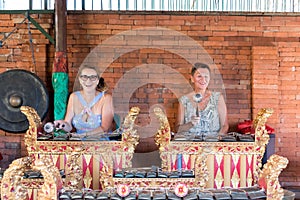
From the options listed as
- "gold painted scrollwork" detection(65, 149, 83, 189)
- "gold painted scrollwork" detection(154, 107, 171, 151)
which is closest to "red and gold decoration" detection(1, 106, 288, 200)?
"gold painted scrollwork" detection(154, 107, 171, 151)

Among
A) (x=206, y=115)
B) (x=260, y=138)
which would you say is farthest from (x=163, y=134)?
(x=206, y=115)

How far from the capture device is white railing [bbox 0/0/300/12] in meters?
5.68

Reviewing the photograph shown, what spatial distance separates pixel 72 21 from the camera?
5691mm

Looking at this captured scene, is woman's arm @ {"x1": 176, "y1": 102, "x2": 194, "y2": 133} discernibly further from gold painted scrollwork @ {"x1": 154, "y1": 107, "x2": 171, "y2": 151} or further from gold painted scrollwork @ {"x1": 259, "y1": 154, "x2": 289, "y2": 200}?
gold painted scrollwork @ {"x1": 259, "y1": 154, "x2": 289, "y2": 200}

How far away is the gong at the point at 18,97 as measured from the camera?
5434 mm

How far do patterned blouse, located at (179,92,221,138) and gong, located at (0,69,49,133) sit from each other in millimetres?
1627

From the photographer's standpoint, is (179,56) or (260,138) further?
(179,56)

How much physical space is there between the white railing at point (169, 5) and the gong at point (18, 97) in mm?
847

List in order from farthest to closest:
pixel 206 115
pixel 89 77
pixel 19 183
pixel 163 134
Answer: pixel 206 115 < pixel 89 77 < pixel 163 134 < pixel 19 183

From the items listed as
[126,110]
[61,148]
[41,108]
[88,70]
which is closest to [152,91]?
[126,110]

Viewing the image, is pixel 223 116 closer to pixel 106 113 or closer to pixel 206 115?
pixel 206 115

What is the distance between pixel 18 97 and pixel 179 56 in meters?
1.98

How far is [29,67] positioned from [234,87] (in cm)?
250

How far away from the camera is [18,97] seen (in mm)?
5445
